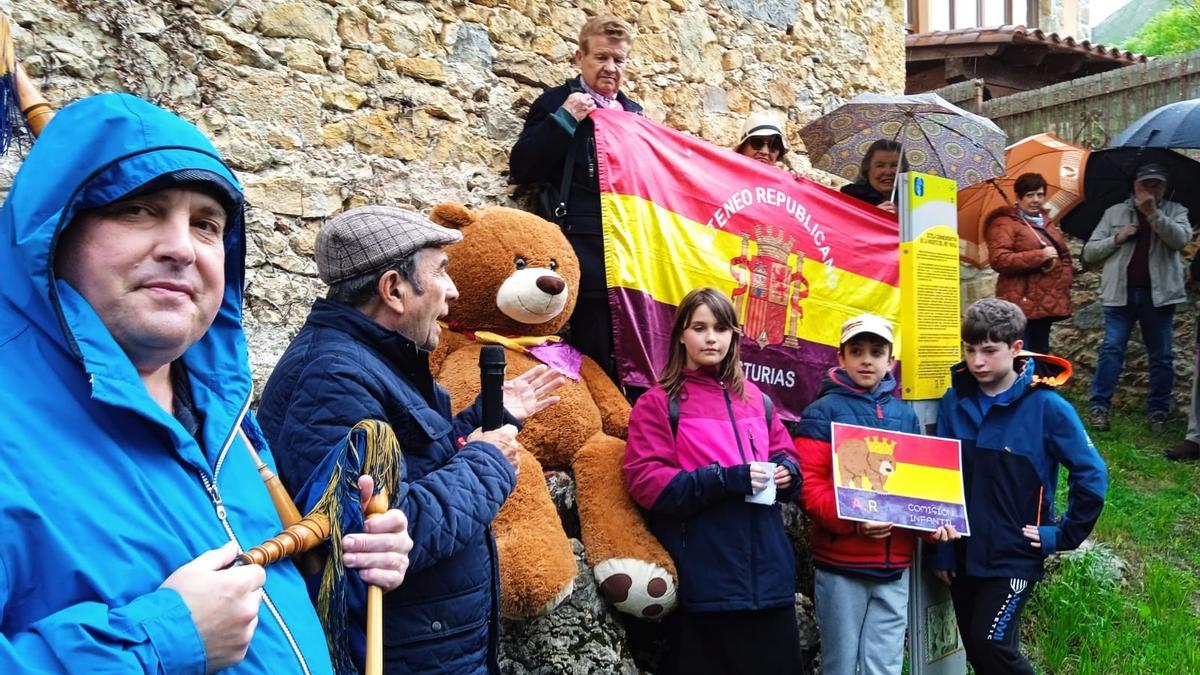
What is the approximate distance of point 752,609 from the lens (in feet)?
10.8

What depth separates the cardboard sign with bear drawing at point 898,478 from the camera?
352 centimetres

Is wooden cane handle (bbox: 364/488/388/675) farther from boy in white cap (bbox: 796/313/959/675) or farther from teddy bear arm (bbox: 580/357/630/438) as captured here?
boy in white cap (bbox: 796/313/959/675)

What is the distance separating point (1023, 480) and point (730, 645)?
1343mm

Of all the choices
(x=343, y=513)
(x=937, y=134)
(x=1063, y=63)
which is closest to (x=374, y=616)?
(x=343, y=513)

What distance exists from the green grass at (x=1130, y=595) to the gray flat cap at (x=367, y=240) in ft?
12.9

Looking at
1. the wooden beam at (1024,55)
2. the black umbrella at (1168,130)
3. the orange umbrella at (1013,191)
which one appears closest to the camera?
the black umbrella at (1168,130)

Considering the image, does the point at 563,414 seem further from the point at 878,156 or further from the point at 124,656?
the point at 878,156

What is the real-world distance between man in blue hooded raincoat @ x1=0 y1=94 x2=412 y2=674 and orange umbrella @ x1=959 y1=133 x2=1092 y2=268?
657cm

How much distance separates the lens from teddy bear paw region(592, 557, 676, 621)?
3.30 meters

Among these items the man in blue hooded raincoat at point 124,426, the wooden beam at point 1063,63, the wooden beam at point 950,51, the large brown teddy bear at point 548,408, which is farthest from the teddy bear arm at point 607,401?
the wooden beam at point 1063,63

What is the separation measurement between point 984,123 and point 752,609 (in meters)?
3.26

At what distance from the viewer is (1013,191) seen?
7.10 meters

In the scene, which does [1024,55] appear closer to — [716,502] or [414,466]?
[716,502]

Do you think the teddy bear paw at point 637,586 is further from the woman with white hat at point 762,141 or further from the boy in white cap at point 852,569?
the woman with white hat at point 762,141
